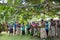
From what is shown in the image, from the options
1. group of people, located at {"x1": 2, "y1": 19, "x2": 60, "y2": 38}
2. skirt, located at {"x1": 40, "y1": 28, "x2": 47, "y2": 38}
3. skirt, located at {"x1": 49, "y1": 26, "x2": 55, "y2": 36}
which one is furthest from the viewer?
skirt, located at {"x1": 49, "y1": 26, "x2": 55, "y2": 36}

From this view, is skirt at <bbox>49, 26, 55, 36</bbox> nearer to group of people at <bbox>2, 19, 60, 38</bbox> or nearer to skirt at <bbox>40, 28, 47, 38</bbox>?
group of people at <bbox>2, 19, 60, 38</bbox>

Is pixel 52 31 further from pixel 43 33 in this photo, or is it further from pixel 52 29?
pixel 43 33

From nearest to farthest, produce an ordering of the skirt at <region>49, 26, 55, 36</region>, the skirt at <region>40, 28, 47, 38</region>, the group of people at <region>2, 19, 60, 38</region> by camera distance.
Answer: the skirt at <region>40, 28, 47, 38</region> < the group of people at <region>2, 19, 60, 38</region> < the skirt at <region>49, 26, 55, 36</region>

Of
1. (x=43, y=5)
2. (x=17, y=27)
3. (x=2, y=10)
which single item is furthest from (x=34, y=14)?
(x=17, y=27)

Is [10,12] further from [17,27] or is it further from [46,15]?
[17,27]

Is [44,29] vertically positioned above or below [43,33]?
above

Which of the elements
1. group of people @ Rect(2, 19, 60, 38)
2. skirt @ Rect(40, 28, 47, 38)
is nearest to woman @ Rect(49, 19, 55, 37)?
group of people @ Rect(2, 19, 60, 38)

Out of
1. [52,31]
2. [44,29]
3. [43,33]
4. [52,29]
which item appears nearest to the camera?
[44,29]

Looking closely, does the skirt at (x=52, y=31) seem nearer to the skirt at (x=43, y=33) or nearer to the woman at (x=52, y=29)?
the woman at (x=52, y=29)

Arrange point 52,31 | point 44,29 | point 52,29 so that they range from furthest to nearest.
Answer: point 52,31
point 52,29
point 44,29

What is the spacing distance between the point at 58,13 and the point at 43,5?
0.43 m

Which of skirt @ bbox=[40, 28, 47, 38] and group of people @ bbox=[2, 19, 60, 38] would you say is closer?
skirt @ bbox=[40, 28, 47, 38]

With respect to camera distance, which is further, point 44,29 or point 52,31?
point 52,31

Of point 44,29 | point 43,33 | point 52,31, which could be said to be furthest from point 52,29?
point 44,29
